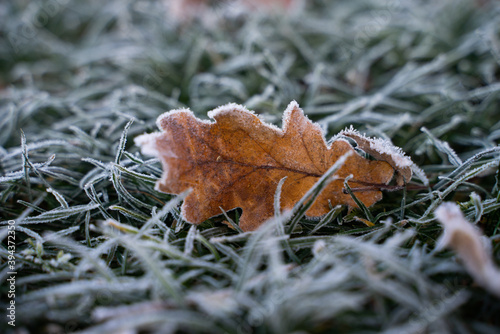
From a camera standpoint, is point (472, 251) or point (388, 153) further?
point (388, 153)

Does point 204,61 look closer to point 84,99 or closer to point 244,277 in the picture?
point 84,99

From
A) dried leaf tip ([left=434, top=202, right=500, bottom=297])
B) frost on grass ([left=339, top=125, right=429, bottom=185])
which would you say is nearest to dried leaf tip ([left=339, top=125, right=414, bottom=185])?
frost on grass ([left=339, top=125, right=429, bottom=185])

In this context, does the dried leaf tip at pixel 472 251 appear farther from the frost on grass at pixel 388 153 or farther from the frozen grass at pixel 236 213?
the frost on grass at pixel 388 153

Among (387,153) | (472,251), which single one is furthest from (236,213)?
(472,251)

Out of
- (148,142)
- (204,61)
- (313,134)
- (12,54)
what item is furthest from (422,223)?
(12,54)

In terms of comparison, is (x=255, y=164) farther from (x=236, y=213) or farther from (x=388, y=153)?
(x=388, y=153)

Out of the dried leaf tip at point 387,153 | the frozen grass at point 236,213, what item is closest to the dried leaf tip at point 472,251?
the frozen grass at point 236,213
